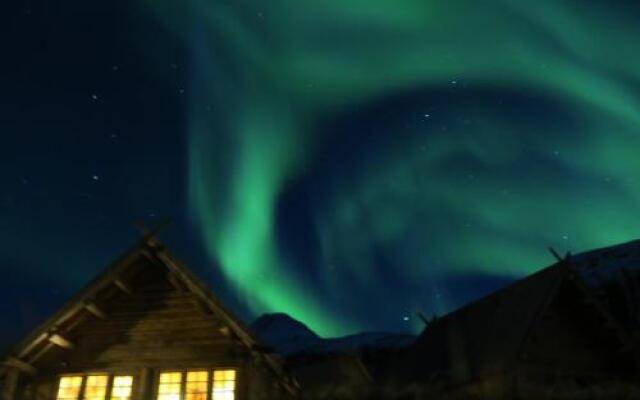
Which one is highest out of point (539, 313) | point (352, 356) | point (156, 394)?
point (352, 356)

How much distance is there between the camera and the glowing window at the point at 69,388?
18.4 meters

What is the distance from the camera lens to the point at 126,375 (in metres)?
18.4

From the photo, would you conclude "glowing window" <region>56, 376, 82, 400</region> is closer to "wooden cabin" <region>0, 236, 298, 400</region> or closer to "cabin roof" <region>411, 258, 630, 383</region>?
"wooden cabin" <region>0, 236, 298, 400</region>

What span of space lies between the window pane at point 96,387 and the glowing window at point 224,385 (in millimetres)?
3131

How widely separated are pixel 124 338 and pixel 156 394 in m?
1.91

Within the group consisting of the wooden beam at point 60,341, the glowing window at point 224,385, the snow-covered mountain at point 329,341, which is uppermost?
the snow-covered mountain at point 329,341

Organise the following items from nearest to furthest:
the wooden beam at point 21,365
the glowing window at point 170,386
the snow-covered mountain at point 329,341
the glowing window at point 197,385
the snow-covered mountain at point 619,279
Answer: the wooden beam at point 21,365 → the glowing window at point 197,385 → the glowing window at point 170,386 → the snow-covered mountain at point 619,279 → the snow-covered mountain at point 329,341

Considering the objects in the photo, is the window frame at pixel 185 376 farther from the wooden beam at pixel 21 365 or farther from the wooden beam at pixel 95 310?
the wooden beam at pixel 21 365

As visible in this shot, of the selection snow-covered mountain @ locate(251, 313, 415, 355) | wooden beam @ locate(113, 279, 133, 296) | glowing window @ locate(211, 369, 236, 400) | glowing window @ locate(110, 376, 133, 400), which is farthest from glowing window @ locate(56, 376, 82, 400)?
snow-covered mountain @ locate(251, 313, 415, 355)

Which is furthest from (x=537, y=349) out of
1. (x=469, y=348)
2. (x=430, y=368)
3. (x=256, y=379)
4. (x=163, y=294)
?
(x=163, y=294)

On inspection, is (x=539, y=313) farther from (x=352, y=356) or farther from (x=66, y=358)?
(x=352, y=356)

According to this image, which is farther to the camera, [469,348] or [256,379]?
[469,348]

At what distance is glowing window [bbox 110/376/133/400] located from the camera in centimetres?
1819

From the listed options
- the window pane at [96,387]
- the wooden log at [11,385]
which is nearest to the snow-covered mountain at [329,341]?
the window pane at [96,387]
